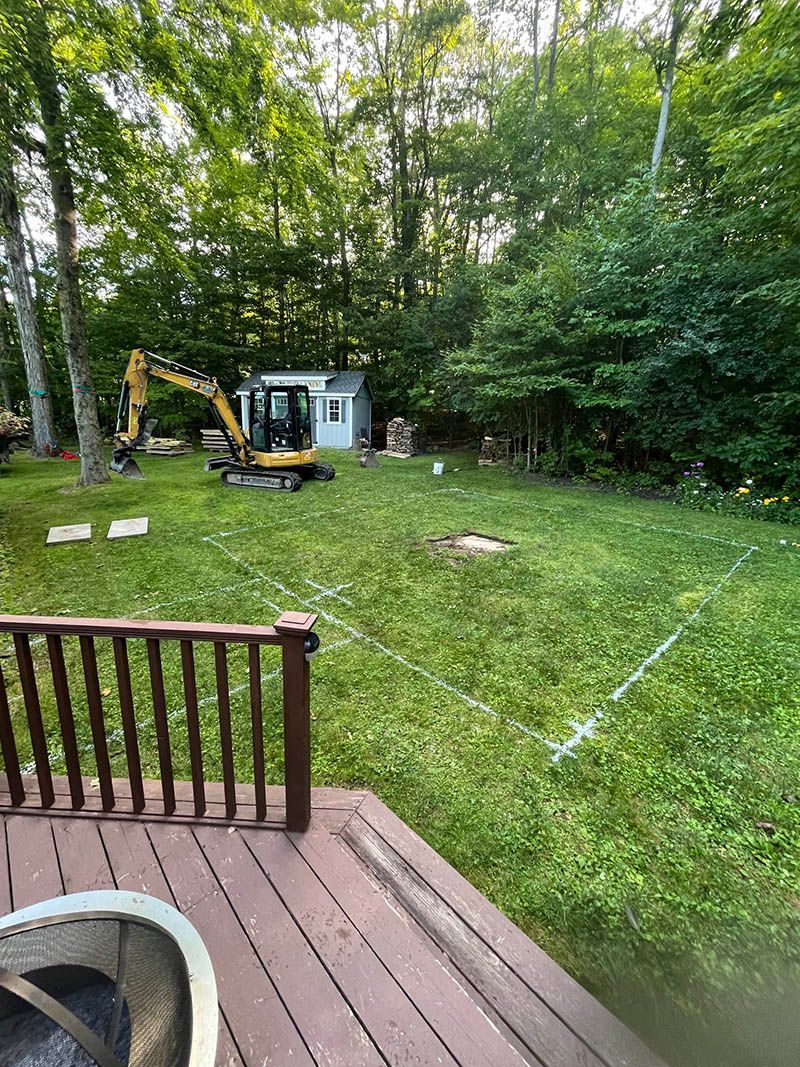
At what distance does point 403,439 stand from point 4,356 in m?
12.6

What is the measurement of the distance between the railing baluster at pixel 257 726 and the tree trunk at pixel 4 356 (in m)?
17.5

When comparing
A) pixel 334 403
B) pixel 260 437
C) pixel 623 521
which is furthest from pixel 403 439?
pixel 623 521

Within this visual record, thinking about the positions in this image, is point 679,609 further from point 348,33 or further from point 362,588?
point 348,33

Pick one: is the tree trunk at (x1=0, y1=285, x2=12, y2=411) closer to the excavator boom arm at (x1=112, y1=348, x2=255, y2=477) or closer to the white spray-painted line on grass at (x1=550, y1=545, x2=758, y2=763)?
the excavator boom arm at (x1=112, y1=348, x2=255, y2=477)

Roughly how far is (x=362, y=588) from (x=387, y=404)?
14.3 metres

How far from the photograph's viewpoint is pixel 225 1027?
4.08ft

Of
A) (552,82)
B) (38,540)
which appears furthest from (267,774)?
(552,82)

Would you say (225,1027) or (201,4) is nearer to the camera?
(225,1027)

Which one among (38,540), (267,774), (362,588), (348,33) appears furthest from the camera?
(348,33)

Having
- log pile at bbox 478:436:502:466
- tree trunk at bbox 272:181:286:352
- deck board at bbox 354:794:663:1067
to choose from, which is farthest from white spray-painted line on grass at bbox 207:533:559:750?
tree trunk at bbox 272:181:286:352

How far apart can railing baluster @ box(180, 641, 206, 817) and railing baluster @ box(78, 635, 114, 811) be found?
0.32 meters

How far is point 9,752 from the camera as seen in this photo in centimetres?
182

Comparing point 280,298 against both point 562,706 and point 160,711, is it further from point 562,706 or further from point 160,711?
point 160,711

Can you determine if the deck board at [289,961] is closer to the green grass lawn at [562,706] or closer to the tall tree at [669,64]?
the green grass lawn at [562,706]
